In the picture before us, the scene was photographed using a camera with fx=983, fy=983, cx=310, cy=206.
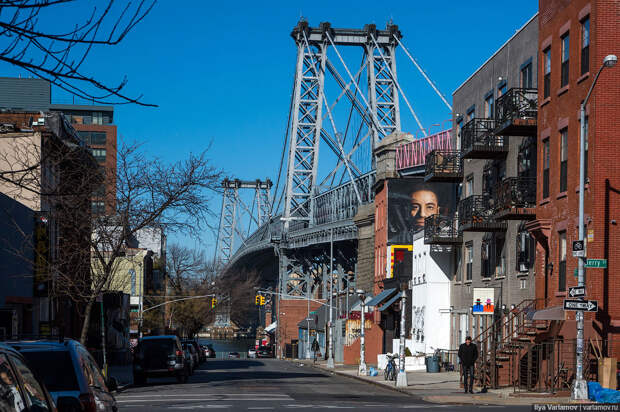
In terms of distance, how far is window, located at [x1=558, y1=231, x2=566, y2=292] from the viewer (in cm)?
3127

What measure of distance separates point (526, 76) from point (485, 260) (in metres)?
8.46

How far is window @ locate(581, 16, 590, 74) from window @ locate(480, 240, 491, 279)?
1297 cm

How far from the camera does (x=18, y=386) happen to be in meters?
6.82

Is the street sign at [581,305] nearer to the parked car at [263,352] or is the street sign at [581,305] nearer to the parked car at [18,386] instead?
the parked car at [18,386]

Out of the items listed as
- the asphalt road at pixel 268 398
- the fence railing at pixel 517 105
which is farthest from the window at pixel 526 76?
the asphalt road at pixel 268 398

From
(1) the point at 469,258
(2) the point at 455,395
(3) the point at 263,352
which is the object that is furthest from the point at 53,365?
(3) the point at 263,352

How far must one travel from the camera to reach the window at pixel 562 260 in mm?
31266

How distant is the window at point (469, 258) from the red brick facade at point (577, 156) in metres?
10.9

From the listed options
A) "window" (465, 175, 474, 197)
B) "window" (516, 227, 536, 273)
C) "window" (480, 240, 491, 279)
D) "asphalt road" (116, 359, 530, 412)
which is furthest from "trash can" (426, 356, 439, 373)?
"window" (516, 227, 536, 273)

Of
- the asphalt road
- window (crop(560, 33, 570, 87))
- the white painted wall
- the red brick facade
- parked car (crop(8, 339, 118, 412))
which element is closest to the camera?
parked car (crop(8, 339, 118, 412))

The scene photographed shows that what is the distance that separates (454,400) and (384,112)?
64.8 m

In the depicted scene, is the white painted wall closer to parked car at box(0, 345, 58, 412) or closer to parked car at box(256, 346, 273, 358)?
parked car at box(0, 345, 58, 412)

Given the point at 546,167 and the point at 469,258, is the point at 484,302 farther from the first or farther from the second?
the point at 469,258

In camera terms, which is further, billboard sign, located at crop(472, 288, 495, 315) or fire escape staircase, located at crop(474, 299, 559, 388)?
billboard sign, located at crop(472, 288, 495, 315)
